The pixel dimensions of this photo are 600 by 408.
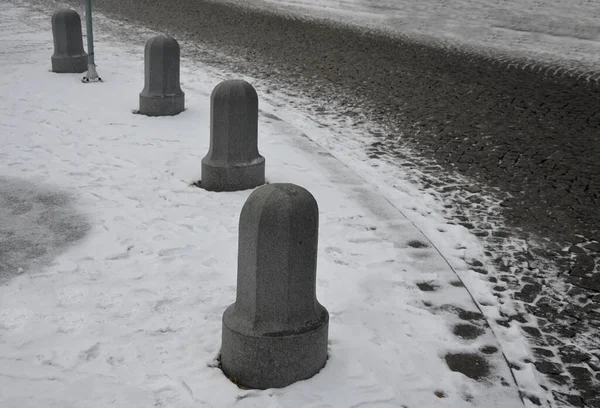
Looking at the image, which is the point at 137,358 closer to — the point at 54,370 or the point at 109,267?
the point at 54,370

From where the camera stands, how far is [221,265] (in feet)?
15.6

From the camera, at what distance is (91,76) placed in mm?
10305

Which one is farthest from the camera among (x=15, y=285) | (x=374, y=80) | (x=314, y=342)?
(x=374, y=80)

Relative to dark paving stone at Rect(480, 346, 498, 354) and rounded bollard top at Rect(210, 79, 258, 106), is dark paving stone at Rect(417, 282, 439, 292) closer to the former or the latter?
dark paving stone at Rect(480, 346, 498, 354)

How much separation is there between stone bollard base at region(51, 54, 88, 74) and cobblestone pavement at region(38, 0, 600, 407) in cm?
246

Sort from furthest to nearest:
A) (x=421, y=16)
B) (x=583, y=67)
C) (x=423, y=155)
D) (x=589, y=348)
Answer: (x=421, y=16)
(x=583, y=67)
(x=423, y=155)
(x=589, y=348)

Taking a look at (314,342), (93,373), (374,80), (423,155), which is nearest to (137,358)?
(93,373)

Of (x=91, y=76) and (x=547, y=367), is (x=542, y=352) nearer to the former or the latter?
(x=547, y=367)

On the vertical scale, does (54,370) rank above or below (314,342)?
below

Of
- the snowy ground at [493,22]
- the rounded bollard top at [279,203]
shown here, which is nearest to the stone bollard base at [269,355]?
the rounded bollard top at [279,203]

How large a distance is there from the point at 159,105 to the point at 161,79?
1.02 feet

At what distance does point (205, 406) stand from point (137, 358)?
552mm

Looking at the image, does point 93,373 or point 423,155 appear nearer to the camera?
point 93,373

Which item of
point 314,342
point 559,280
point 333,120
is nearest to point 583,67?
point 333,120
